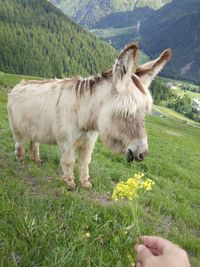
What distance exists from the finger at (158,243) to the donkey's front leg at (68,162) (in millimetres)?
5602

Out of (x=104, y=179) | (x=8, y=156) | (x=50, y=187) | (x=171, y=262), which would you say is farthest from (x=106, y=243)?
(x=8, y=156)

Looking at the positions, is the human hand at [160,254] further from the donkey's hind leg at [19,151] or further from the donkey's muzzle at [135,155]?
the donkey's hind leg at [19,151]

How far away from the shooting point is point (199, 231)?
8500 millimetres

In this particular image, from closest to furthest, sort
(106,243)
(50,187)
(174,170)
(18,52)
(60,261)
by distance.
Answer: (60,261) < (106,243) < (50,187) < (174,170) < (18,52)

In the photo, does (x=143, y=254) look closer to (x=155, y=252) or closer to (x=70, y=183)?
(x=155, y=252)

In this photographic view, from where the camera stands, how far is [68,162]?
8500mm

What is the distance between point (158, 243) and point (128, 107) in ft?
13.4

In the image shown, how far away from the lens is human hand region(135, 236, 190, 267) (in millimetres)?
2484

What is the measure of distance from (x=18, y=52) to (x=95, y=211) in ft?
632

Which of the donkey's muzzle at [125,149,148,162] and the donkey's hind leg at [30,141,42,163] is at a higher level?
the donkey's muzzle at [125,149,148,162]

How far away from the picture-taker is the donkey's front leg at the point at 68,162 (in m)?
8.41

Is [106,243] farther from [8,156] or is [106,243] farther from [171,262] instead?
[8,156]

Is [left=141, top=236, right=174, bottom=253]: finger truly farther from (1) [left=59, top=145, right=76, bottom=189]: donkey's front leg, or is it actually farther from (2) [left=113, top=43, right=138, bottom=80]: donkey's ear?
(1) [left=59, top=145, right=76, bottom=189]: donkey's front leg

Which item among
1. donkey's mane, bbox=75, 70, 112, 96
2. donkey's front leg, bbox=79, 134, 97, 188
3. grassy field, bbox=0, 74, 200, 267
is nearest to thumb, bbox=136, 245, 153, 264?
grassy field, bbox=0, 74, 200, 267
